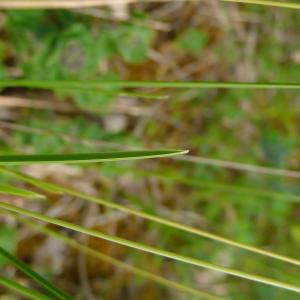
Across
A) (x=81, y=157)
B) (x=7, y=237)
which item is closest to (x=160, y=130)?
(x=7, y=237)

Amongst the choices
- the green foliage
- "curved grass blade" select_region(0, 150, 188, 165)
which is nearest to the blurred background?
the green foliage

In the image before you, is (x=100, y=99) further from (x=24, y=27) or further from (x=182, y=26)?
(x=182, y=26)

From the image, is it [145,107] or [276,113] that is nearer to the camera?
[145,107]

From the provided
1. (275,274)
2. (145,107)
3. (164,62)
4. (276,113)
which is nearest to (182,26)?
(164,62)

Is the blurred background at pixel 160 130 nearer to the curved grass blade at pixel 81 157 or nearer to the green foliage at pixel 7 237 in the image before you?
the green foliage at pixel 7 237

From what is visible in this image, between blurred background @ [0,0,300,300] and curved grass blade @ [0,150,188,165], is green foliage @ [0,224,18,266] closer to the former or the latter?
blurred background @ [0,0,300,300]

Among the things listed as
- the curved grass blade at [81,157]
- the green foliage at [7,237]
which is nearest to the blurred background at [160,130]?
the green foliage at [7,237]

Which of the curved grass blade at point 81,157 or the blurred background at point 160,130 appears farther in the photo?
the blurred background at point 160,130

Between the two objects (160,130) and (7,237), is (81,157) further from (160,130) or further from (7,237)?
(160,130)

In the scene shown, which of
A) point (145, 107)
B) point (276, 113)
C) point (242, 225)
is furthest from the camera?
point (276, 113)

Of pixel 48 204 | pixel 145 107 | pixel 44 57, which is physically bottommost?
pixel 48 204
